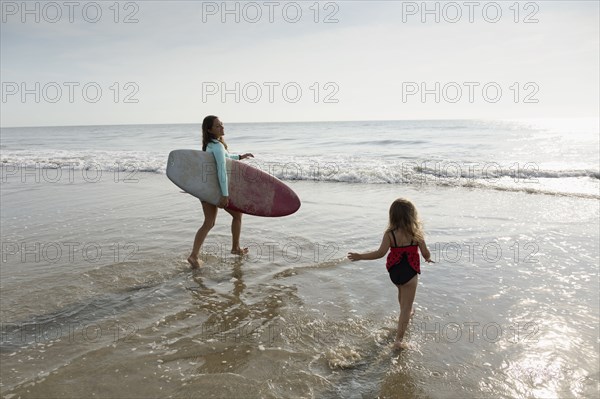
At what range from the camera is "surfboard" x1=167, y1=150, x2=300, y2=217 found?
17.9 ft

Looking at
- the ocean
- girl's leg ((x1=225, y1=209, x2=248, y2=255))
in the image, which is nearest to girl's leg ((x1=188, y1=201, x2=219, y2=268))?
the ocean

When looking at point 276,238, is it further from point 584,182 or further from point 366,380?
point 584,182

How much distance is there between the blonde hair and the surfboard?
267 centimetres

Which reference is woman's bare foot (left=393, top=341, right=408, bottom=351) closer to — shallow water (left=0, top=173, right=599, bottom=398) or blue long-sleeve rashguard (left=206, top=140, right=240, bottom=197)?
shallow water (left=0, top=173, right=599, bottom=398)

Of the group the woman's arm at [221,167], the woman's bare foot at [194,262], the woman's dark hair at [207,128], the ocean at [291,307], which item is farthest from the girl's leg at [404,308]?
the woman's dark hair at [207,128]

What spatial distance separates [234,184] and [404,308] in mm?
3206

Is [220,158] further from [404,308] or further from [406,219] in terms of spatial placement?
[404,308]

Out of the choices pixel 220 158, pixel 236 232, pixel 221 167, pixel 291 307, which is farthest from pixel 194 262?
pixel 291 307

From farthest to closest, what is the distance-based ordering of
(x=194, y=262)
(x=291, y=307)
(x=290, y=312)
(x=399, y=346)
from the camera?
(x=194, y=262) < (x=291, y=307) < (x=290, y=312) < (x=399, y=346)

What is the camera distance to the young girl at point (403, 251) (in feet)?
11.1

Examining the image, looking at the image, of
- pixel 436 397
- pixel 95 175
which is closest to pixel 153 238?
pixel 436 397

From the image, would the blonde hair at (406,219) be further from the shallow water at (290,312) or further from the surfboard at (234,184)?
the surfboard at (234,184)

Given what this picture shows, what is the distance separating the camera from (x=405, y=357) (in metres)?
3.26

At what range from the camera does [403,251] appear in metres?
3.47
